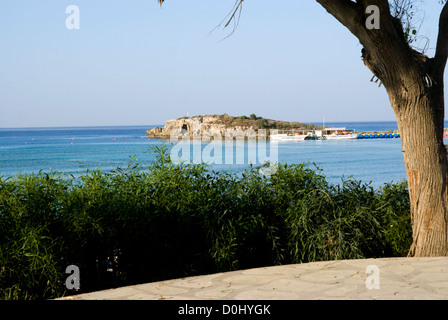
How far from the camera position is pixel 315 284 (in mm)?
4180


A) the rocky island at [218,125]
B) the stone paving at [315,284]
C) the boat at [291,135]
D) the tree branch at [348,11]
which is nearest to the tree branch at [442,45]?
the tree branch at [348,11]

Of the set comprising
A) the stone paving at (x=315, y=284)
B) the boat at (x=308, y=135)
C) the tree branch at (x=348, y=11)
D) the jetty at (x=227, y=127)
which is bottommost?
the stone paving at (x=315, y=284)

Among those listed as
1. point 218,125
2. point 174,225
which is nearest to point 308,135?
point 218,125

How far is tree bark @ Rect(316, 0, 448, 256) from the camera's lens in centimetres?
510

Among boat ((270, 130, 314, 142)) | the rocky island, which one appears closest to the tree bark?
the rocky island

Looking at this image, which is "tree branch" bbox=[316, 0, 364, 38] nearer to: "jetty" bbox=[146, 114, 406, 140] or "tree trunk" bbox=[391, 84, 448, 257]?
"tree trunk" bbox=[391, 84, 448, 257]

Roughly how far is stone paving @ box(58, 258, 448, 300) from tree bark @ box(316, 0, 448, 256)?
0.45m

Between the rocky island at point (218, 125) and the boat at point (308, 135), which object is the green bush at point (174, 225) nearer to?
the rocky island at point (218, 125)

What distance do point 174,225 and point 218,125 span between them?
58909 millimetres

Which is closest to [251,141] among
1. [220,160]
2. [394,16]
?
[220,160]

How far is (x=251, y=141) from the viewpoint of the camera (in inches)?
2478

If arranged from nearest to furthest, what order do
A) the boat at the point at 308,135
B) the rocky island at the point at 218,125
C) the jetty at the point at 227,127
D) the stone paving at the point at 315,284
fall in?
the stone paving at the point at 315,284 < the jetty at the point at 227,127 < the rocky island at the point at 218,125 < the boat at the point at 308,135

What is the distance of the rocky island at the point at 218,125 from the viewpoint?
63062 millimetres

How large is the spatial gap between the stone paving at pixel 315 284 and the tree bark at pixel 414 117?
45cm
